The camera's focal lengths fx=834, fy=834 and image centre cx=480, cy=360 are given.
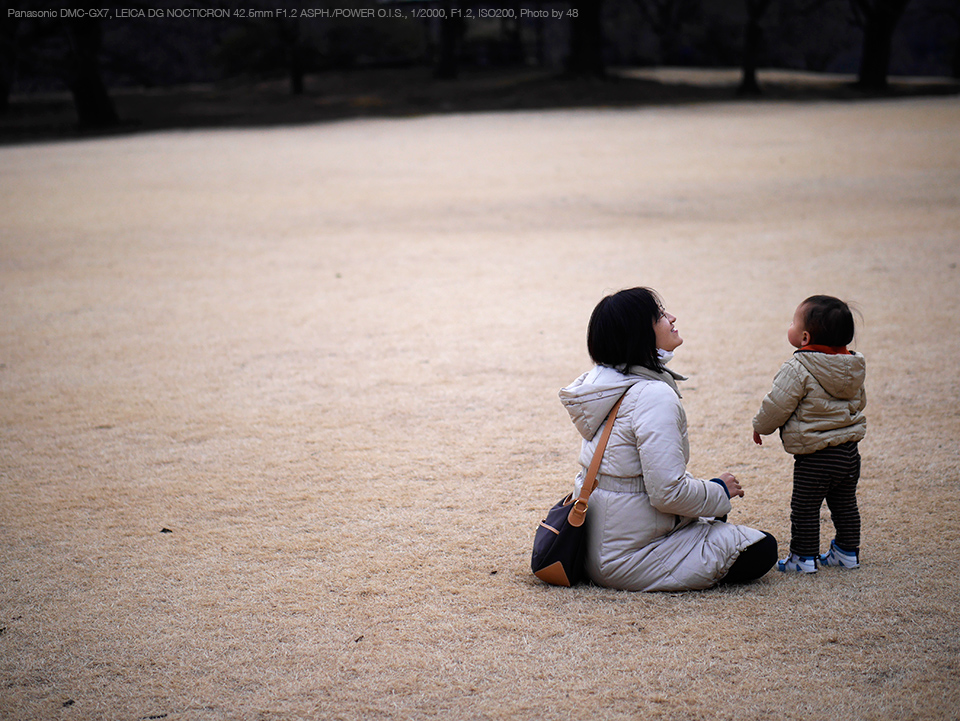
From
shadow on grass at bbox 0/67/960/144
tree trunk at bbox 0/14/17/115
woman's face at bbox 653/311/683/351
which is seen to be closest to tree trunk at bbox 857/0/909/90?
shadow on grass at bbox 0/67/960/144

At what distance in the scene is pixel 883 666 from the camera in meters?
2.35

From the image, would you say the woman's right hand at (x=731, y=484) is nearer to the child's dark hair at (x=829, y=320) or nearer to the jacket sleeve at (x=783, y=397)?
the jacket sleeve at (x=783, y=397)

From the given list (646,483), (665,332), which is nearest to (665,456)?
(646,483)

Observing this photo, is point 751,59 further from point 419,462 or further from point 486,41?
point 419,462

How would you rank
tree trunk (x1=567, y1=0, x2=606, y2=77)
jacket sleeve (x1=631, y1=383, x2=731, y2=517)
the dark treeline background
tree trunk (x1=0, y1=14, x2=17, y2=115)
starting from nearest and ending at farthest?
1. jacket sleeve (x1=631, y1=383, x2=731, y2=517)
2. tree trunk (x1=0, y1=14, x2=17, y2=115)
3. the dark treeline background
4. tree trunk (x1=567, y1=0, x2=606, y2=77)

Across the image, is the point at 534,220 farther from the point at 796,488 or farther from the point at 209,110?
the point at 209,110

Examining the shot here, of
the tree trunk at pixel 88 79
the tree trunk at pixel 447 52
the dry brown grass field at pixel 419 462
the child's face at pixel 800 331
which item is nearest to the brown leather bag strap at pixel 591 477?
the dry brown grass field at pixel 419 462

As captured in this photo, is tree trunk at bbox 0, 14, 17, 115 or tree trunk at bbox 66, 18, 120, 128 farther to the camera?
tree trunk at bbox 66, 18, 120, 128

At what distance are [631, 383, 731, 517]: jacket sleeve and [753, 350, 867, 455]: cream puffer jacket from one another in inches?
15.6

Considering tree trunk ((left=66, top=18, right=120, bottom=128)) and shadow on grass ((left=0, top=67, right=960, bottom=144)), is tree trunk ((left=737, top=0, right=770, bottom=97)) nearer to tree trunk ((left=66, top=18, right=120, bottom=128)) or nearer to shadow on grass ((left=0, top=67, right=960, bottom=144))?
shadow on grass ((left=0, top=67, right=960, bottom=144))

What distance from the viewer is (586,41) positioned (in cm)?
3250

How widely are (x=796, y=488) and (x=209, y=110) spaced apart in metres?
33.5

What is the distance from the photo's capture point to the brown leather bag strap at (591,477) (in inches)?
107

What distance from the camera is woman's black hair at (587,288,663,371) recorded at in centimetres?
268
